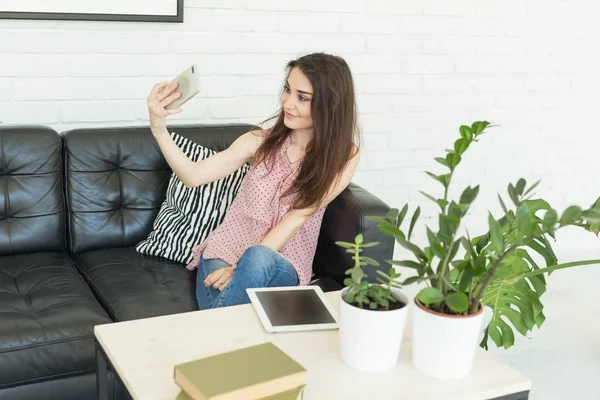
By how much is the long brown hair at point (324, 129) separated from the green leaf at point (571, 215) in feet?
3.40

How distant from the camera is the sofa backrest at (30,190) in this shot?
2.36 metres

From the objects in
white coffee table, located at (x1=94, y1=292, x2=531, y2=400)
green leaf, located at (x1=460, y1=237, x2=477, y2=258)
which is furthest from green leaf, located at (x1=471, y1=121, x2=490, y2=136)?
white coffee table, located at (x1=94, y1=292, x2=531, y2=400)

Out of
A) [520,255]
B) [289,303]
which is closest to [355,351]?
[289,303]

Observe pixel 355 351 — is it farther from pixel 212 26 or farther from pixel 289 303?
pixel 212 26

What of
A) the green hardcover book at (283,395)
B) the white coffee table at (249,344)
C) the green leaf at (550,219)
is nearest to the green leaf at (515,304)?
the white coffee table at (249,344)

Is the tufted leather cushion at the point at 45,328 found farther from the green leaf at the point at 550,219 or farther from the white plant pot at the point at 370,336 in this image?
the green leaf at the point at 550,219

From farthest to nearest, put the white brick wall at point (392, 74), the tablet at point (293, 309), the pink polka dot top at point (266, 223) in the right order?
the white brick wall at point (392, 74), the pink polka dot top at point (266, 223), the tablet at point (293, 309)

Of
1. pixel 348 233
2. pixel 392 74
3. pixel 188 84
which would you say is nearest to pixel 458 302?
pixel 348 233

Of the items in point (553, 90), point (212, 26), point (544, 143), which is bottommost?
point (544, 143)

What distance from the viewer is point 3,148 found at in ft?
7.71

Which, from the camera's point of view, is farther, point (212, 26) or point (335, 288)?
point (212, 26)

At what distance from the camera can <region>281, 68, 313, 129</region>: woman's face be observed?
2229 mm

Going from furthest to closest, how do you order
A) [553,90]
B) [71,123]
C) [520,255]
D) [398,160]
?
1. [553,90]
2. [398,160]
3. [71,123]
4. [520,255]

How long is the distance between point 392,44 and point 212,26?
786 mm
